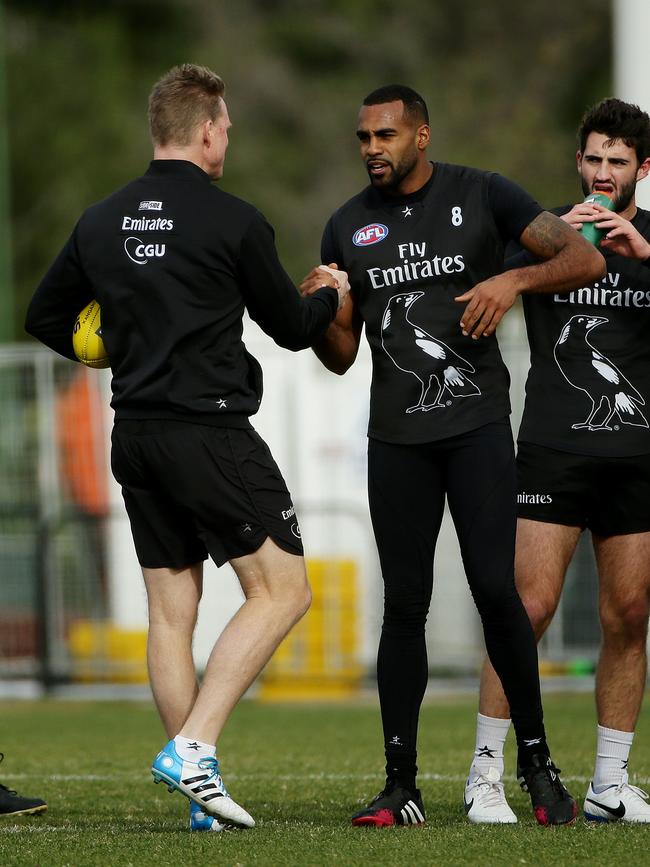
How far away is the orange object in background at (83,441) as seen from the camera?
12578 millimetres

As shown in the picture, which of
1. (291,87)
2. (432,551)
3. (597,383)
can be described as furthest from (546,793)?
(291,87)

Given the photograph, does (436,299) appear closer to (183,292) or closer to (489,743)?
(183,292)

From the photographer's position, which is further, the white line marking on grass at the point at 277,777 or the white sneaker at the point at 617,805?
the white line marking on grass at the point at 277,777

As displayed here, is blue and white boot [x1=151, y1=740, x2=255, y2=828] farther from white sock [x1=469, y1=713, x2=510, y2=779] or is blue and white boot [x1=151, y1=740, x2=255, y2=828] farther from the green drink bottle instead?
the green drink bottle

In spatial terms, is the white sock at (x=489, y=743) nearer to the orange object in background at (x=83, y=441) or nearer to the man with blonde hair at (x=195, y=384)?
the man with blonde hair at (x=195, y=384)

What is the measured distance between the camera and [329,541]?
12062 millimetres

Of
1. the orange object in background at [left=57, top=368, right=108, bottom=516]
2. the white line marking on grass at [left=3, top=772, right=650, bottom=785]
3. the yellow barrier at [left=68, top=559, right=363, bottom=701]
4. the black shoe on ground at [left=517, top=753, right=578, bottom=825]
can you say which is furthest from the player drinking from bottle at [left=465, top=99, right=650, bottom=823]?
the orange object in background at [left=57, top=368, right=108, bottom=516]

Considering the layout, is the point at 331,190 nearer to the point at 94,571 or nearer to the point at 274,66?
the point at 274,66

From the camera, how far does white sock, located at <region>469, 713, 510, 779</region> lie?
221 inches

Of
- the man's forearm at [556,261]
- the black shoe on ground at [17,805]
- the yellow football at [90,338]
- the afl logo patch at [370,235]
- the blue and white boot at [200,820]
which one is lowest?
the black shoe on ground at [17,805]

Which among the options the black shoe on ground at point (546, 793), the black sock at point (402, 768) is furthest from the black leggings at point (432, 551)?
the black shoe on ground at point (546, 793)

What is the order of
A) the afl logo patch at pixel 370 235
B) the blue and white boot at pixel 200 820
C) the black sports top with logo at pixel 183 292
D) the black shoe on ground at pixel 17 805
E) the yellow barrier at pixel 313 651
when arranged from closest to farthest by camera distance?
the black sports top with logo at pixel 183 292 → the blue and white boot at pixel 200 820 → the afl logo patch at pixel 370 235 → the black shoe on ground at pixel 17 805 → the yellow barrier at pixel 313 651

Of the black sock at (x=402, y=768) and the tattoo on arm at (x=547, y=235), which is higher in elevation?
the tattoo on arm at (x=547, y=235)

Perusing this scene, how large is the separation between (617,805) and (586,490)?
112cm
